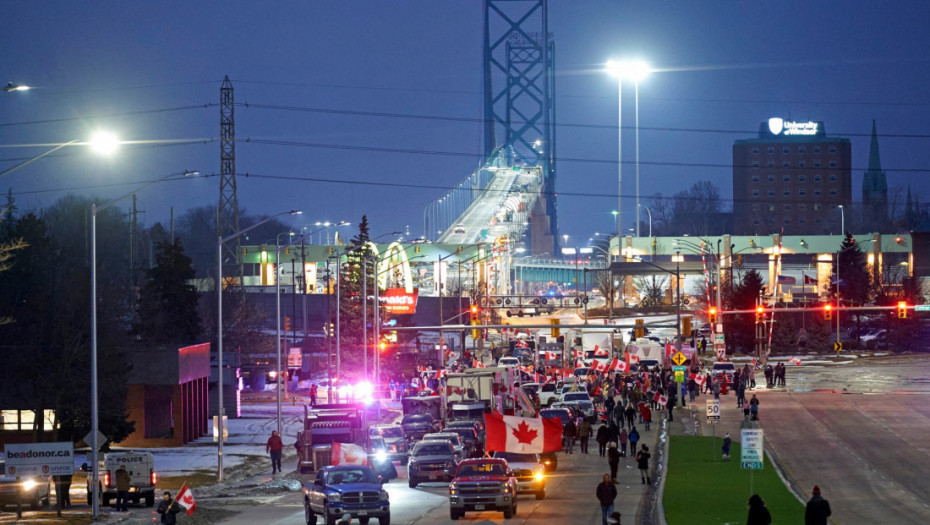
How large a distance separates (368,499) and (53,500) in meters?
12.8

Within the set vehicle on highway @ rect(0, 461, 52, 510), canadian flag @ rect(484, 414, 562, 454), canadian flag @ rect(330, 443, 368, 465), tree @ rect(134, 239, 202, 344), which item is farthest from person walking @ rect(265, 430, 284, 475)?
tree @ rect(134, 239, 202, 344)

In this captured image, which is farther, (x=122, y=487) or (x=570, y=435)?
(x=570, y=435)

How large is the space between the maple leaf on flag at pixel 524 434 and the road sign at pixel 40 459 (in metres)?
11.7

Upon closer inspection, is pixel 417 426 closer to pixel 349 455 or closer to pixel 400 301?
pixel 349 455

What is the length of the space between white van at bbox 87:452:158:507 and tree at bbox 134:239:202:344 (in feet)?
135

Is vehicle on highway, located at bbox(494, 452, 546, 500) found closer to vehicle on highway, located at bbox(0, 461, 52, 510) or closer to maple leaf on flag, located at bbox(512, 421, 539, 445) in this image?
maple leaf on flag, located at bbox(512, 421, 539, 445)

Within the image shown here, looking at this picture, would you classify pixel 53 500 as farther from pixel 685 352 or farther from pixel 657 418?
pixel 685 352

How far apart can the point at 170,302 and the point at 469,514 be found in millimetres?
51097

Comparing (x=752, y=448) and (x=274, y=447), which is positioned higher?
(x=752, y=448)

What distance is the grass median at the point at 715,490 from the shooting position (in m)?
28.9

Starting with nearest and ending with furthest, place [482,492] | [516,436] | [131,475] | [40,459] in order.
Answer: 1. [482,492]
2. [40,459]
3. [131,475]
4. [516,436]

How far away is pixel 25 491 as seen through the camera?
3303 centimetres

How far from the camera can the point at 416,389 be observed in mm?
73000

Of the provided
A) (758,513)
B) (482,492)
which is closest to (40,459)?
(482,492)
